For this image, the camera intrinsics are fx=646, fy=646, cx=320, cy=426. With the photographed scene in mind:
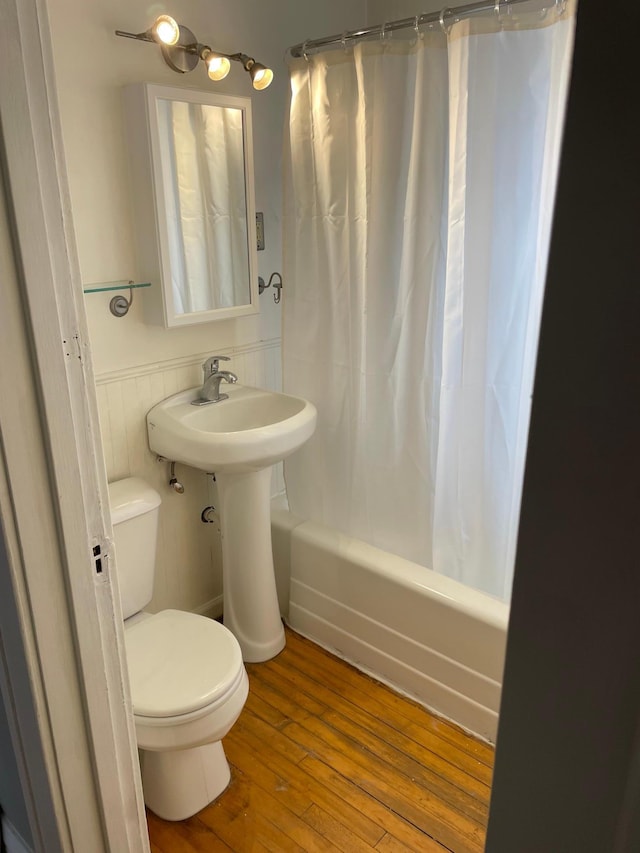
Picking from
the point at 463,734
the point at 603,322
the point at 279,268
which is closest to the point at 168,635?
the point at 463,734

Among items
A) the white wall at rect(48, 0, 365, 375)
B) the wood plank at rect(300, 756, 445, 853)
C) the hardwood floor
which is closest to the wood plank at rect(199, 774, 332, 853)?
→ the hardwood floor

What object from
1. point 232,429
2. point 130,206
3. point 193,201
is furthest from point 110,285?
point 232,429

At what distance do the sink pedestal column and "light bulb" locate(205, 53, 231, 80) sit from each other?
123cm

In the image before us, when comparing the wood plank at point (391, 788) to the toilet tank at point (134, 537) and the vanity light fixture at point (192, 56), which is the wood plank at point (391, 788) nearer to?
the toilet tank at point (134, 537)

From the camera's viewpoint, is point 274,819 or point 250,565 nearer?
point 274,819

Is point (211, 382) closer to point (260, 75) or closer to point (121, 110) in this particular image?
point (121, 110)

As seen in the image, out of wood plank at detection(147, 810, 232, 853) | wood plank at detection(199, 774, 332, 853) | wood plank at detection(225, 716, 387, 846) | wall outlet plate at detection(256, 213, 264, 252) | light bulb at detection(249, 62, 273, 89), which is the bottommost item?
wood plank at detection(147, 810, 232, 853)

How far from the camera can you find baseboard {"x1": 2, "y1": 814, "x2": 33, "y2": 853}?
1.49m

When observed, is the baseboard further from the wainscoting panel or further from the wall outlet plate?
the wall outlet plate

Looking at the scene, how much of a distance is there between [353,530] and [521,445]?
0.74 m

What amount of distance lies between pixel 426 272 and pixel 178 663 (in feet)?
4.29

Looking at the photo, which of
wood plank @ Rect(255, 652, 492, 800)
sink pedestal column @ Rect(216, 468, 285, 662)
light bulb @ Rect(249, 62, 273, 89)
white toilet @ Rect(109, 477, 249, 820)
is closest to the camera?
white toilet @ Rect(109, 477, 249, 820)

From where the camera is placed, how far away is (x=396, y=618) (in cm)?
213

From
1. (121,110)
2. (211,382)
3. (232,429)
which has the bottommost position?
(232,429)
